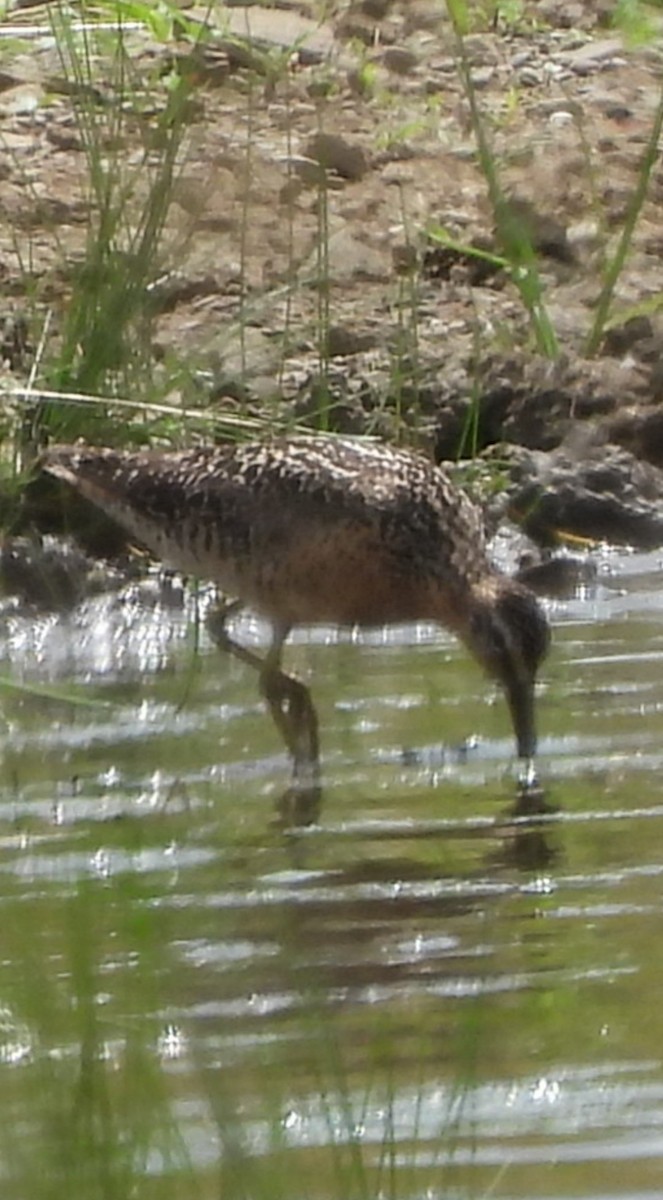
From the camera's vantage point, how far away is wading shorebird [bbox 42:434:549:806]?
7914mm

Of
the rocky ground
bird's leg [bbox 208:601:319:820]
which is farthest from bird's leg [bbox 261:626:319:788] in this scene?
the rocky ground

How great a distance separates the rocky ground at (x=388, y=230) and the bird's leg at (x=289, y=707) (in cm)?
113

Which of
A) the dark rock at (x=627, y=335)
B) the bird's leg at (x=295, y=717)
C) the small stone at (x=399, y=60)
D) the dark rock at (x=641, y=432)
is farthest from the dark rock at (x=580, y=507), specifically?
the small stone at (x=399, y=60)

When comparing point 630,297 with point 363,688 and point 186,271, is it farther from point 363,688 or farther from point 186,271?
point 363,688

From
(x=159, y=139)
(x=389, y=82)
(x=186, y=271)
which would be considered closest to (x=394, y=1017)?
(x=159, y=139)

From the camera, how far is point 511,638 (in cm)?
773

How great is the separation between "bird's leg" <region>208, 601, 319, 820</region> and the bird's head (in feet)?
1.55

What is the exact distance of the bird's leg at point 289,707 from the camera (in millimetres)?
6931

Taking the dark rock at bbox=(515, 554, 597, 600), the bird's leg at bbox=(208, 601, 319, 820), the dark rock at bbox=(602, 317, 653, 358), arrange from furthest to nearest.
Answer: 1. the dark rock at bbox=(602, 317, 653, 358)
2. the dark rock at bbox=(515, 554, 597, 600)
3. the bird's leg at bbox=(208, 601, 319, 820)

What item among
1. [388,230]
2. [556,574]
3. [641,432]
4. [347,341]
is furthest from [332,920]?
[388,230]

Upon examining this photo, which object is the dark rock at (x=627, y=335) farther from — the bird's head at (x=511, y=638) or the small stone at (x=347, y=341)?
the bird's head at (x=511, y=638)

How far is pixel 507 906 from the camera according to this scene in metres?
5.99

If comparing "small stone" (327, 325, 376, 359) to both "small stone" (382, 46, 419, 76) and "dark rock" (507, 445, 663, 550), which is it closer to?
"dark rock" (507, 445, 663, 550)

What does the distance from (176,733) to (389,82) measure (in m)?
5.11
